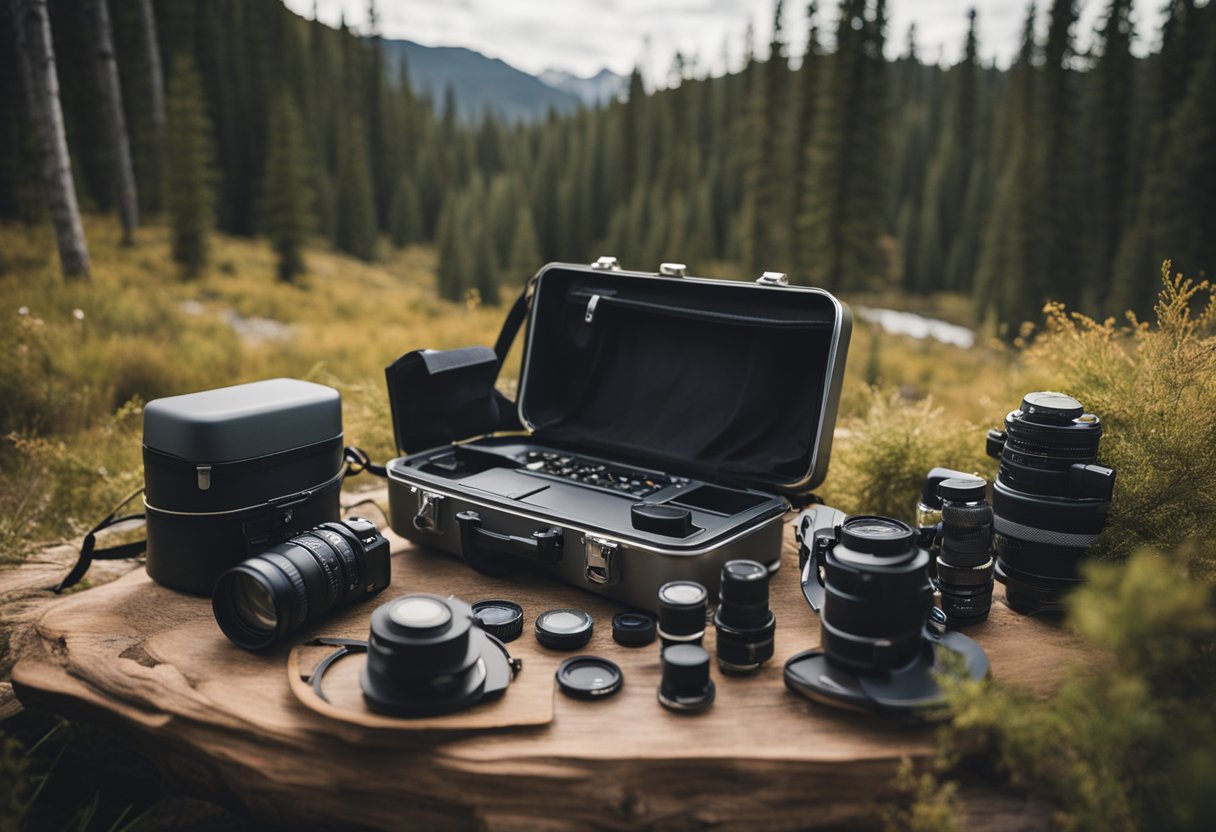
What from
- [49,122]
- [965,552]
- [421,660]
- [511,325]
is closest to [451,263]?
[49,122]

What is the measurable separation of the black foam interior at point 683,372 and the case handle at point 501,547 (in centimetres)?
94

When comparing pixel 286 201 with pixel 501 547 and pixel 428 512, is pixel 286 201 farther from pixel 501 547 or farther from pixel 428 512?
pixel 501 547

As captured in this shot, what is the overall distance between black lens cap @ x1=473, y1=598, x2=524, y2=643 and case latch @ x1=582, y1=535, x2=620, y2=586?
1.05ft

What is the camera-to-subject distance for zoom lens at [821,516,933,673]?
2.36m

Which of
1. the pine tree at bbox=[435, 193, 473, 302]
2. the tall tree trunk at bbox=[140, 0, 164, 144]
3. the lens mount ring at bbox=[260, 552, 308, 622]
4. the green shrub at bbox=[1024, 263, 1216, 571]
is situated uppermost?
the tall tree trunk at bbox=[140, 0, 164, 144]

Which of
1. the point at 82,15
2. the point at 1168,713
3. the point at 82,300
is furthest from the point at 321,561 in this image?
the point at 82,15

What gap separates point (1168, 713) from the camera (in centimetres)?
198

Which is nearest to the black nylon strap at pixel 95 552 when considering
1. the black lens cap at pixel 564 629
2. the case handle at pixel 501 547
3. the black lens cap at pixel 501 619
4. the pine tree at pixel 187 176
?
the case handle at pixel 501 547

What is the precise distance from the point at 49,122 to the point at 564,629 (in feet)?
32.8

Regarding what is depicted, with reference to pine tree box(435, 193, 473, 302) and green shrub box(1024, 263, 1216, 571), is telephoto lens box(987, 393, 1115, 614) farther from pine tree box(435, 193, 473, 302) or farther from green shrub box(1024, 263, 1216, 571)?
pine tree box(435, 193, 473, 302)

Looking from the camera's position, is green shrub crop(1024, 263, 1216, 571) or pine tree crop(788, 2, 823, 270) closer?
green shrub crop(1024, 263, 1216, 571)

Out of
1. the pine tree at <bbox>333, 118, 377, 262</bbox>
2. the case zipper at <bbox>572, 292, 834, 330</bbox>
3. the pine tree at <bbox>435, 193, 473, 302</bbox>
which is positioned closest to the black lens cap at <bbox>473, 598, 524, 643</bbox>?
the case zipper at <bbox>572, 292, 834, 330</bbox>

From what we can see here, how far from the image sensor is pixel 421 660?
7.71 ft

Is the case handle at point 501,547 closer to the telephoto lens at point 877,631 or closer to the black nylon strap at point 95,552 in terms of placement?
the telephoto lens at point 877,631
